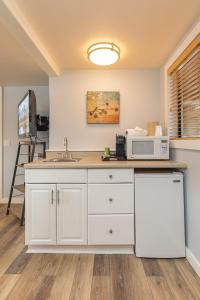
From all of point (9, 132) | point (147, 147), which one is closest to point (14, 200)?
point (9, 132)

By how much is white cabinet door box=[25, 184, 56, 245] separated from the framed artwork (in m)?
1.24

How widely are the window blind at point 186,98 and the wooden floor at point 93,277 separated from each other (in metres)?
1.22

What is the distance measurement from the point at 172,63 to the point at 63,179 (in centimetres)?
177

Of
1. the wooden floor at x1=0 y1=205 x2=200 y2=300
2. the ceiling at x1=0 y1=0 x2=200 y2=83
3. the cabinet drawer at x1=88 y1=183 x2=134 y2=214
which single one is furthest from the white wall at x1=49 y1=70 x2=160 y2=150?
the wooden floor at x1=0 y1=205 x2=200 y2=300

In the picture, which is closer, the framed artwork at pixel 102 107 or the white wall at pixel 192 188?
the white wall at pixel 192 188

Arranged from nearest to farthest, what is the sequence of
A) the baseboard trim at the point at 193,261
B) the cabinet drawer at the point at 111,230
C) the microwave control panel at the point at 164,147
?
the baseboard trim at the point at 193,261 < the cabinet drawer at the point at 111,230 < the microwave control panel at the point at 164,147

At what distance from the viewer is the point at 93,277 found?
5.74ft

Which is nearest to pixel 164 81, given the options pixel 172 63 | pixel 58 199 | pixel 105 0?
pixel 172 63

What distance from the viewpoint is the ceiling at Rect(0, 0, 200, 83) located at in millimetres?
1634

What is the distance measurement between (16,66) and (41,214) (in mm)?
2006

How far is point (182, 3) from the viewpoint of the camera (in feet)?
5.28

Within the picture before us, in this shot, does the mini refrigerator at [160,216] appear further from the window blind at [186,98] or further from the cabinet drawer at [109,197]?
the window blind at [186,98]

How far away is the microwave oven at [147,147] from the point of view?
2379 millimetres

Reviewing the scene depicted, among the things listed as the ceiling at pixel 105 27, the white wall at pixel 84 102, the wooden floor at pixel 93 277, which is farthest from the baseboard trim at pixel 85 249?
the ceiling at pixel 105 27
